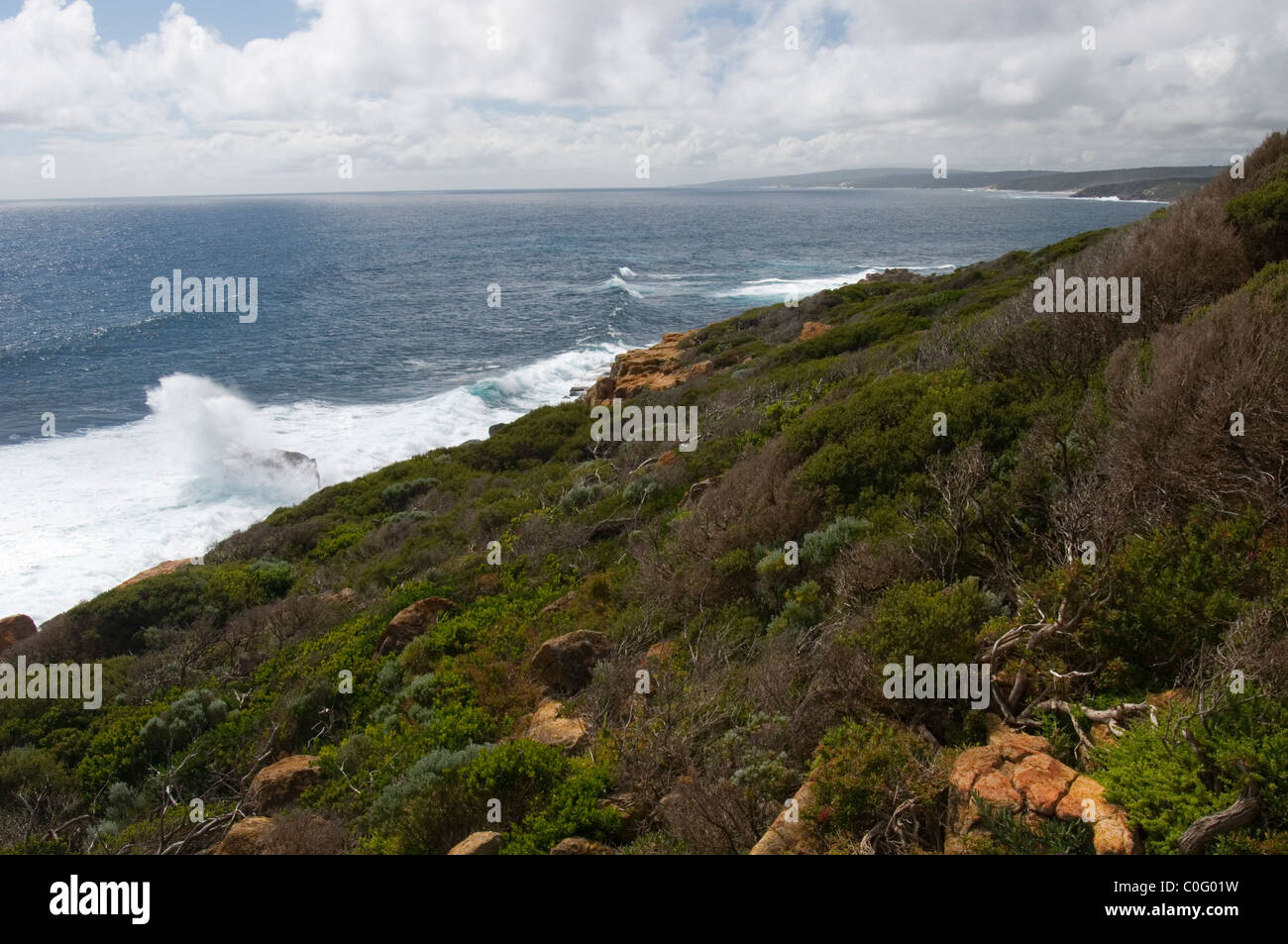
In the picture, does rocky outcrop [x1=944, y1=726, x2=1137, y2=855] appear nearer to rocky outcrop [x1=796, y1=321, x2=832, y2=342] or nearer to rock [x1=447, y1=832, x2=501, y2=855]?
rock [x1=447, y1=832, x2=501, y2=855]

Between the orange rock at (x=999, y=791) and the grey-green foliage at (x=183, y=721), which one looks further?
the grey-green foliage at (x=183, y=721)

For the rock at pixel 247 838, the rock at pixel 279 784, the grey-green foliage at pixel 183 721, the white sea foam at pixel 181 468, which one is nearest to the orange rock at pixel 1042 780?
the rock at pixel 247 838

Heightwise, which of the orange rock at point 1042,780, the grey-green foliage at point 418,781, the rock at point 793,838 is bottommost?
the grey-green foliage at point 418,781

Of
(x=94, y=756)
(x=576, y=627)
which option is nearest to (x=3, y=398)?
(x=94, y=756)

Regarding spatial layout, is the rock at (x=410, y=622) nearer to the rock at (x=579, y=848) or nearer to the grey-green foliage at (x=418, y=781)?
the grey-green foliage at (x=418, y=781)

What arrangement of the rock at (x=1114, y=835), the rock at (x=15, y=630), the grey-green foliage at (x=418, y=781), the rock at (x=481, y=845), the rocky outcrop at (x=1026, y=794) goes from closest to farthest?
1. the rock at (x=1114, y=835)
2. the rocky outcrop at (x=1026, y=794)
3. the rock at (x=481, y=845)
4. the grey-green foliage at (x=418, y=781)
5. the rock at (x=15, y=630)

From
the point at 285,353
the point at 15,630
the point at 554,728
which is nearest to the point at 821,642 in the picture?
the point at 554,728

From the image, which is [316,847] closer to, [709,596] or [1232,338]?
[709,596]
